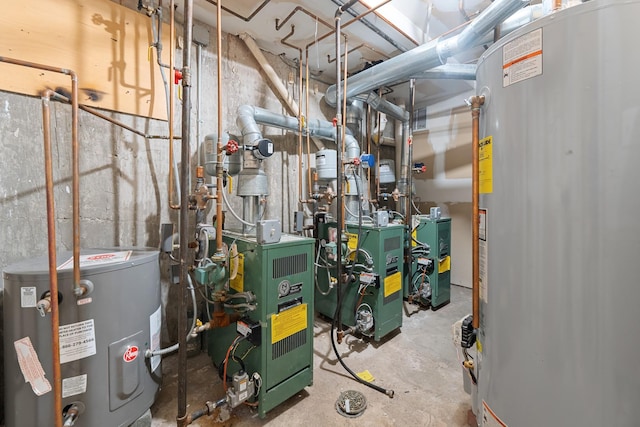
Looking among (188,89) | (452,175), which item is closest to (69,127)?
(188,89)

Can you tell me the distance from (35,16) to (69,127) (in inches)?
24.6

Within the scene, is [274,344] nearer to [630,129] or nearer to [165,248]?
[165,248]

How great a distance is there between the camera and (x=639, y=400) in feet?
2.11

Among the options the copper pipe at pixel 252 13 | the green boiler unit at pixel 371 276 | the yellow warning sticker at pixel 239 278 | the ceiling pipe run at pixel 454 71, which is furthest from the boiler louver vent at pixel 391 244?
the copper pipe at pixel 252 13

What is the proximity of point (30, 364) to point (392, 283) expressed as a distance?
220 centimetres

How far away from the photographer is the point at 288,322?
1545 millimetres

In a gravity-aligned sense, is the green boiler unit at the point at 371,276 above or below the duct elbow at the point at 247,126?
below

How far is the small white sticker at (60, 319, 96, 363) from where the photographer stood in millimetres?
1129

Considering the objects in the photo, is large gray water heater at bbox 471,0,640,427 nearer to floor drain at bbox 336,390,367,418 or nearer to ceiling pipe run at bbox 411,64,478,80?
floor drain at bbox 336,390,367,418

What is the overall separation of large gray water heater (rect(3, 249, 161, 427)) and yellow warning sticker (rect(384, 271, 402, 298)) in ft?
5.62

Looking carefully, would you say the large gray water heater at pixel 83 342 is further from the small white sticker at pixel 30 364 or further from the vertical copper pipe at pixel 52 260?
the vertical copper pipe at pixel 52 260

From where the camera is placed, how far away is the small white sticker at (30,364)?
3.63 feet

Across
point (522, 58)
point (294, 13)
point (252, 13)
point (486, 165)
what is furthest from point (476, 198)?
point (252, 13)

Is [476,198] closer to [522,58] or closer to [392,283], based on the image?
[522,58]
